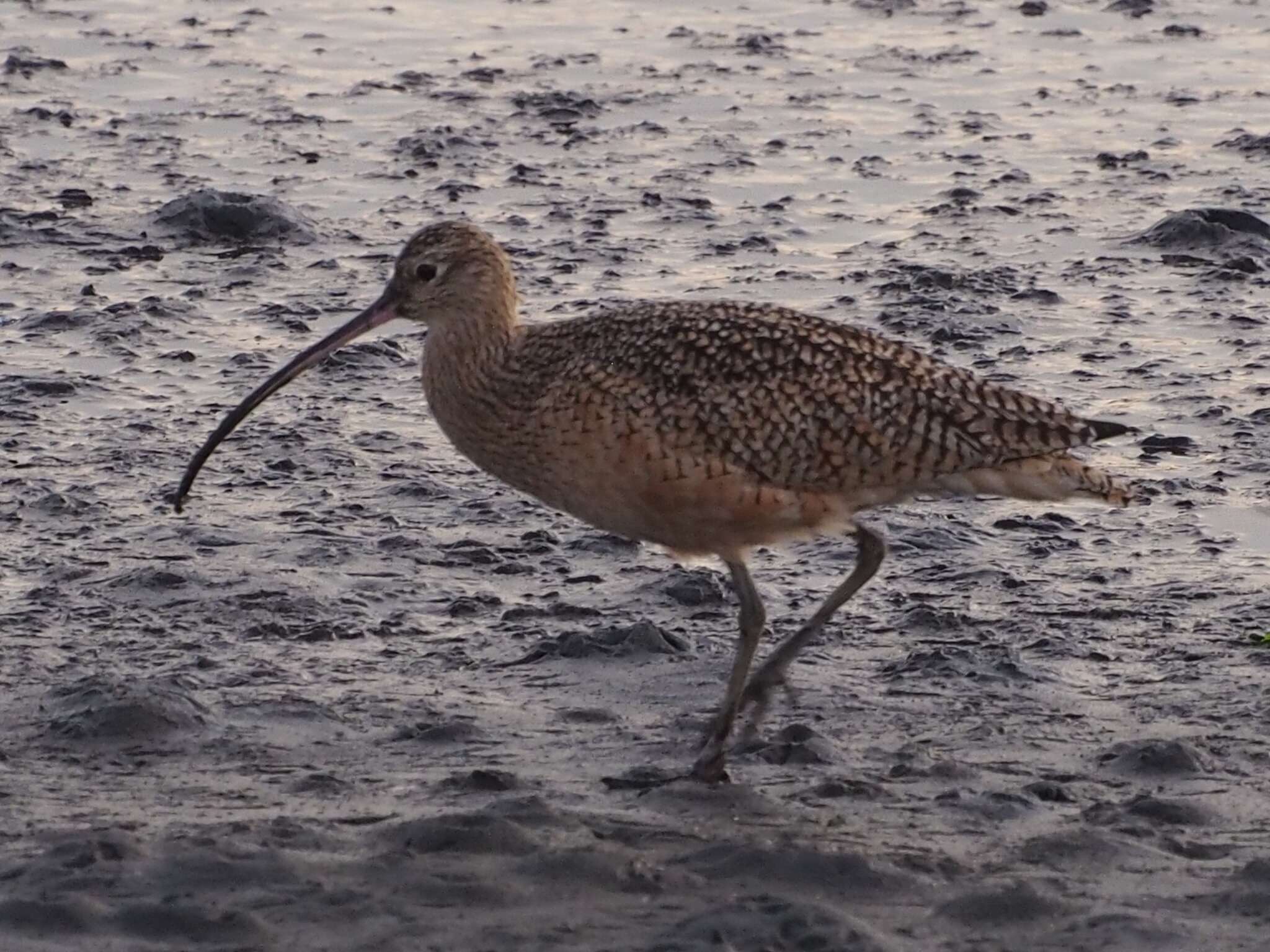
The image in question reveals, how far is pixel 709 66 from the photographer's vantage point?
12.8 m

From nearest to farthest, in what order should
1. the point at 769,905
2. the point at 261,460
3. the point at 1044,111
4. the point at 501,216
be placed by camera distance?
1. the point at 769,905
2. the point at 261,460
3. the point at 501,216
4. the point at 1044,111

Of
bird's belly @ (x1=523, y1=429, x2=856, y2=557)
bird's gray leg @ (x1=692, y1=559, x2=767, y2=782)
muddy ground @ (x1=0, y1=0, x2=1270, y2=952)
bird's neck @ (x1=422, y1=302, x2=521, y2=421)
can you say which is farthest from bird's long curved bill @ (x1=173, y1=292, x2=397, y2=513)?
bird's gray leg @ (x1=692, y1=559, x2=767, y2=782)

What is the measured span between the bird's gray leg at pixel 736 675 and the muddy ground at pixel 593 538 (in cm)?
8

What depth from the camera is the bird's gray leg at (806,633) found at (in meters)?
6.48

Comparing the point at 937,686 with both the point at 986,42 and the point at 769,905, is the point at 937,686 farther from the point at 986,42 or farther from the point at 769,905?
the point at 986,42

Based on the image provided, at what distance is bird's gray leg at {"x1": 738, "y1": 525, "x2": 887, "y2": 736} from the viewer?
648 cm

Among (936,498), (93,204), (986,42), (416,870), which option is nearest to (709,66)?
(986,42)

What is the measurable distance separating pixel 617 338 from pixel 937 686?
4.13ft

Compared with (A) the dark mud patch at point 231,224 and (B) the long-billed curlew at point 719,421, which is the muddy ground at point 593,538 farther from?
(B) the long-billed curlew at point 719,421

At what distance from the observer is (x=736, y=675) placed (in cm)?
636

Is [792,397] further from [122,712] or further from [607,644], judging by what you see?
[122,712]

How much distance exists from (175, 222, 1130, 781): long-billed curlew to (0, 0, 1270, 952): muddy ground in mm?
484

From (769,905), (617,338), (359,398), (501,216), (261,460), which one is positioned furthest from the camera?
(501,216)

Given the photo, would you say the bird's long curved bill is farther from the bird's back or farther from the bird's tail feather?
the bird's tail feather
